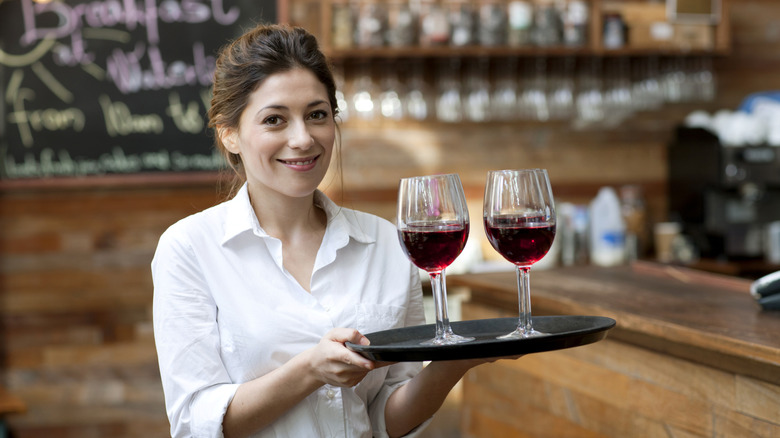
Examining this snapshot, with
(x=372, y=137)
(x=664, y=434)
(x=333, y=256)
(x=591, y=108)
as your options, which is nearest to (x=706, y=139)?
(x=591, y=108)

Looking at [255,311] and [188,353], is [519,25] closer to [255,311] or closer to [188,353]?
[255,311]

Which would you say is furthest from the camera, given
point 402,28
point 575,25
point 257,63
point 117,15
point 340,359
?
point 575,25

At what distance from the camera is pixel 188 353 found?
4.25 ft

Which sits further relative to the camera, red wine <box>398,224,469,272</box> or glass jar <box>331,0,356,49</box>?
glass jar <box>331,0,356,49</box>

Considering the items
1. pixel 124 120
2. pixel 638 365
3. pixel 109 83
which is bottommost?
pixel 638 365

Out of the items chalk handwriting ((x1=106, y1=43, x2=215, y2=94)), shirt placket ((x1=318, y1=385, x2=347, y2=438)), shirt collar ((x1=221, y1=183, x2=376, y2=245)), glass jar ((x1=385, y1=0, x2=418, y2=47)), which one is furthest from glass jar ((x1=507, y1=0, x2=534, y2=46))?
shirt placket ((x1=318, y1=385, x2=347, y2=438))

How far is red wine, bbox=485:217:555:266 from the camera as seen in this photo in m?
1.13

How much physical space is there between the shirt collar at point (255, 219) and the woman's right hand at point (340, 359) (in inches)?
13.1

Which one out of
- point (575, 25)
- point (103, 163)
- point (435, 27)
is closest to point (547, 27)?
point (575, 25)

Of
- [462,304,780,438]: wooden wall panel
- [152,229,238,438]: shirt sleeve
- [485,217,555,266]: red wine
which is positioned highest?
[485,217,555,266]: red wine

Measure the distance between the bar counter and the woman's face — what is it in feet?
2.63

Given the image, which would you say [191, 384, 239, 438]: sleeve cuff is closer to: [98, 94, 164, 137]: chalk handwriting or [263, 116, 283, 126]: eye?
[263, 116, 283, 126]: eye

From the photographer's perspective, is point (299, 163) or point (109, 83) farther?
point (109, 83)

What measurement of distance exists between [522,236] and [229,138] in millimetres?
613
